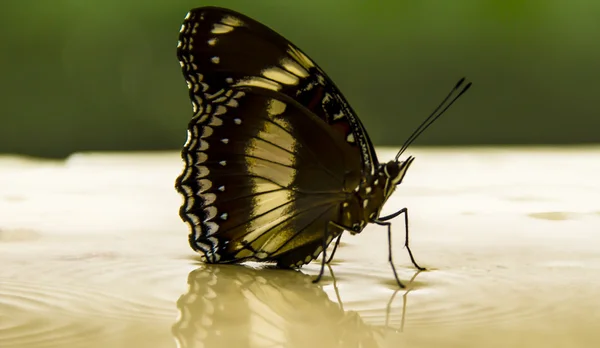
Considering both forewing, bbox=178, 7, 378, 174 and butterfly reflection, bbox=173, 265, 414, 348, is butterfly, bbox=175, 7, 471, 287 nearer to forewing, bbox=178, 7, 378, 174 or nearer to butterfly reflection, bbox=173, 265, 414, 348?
forewing, bbox=178, 7, 378, 174

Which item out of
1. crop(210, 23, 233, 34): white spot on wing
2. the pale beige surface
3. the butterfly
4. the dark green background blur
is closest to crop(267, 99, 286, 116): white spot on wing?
the butterfly

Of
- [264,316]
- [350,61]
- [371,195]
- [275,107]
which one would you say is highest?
[350,61]

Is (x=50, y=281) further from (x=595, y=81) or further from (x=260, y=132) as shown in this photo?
(x=595, y=81)

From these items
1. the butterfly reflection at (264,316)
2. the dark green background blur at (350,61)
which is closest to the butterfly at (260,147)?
the butterfly reflection at (264,316)

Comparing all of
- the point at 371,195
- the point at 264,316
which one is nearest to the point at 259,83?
the point at 371,195

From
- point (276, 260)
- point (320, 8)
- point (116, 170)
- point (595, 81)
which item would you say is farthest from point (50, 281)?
point (595, 81)

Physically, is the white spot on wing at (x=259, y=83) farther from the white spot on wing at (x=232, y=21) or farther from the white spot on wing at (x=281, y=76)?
the white spot on wing at (x=232, y=21)

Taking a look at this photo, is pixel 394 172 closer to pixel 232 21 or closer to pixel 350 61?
pixel 232 21

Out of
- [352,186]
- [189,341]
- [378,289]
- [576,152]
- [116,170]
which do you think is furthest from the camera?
[576,152]
